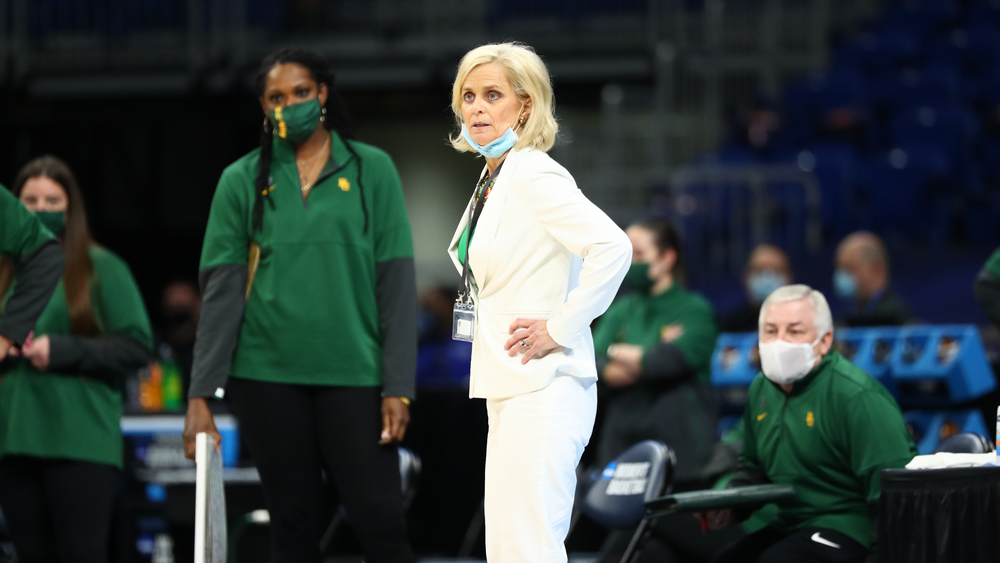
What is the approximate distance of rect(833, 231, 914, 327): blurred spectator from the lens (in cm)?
660

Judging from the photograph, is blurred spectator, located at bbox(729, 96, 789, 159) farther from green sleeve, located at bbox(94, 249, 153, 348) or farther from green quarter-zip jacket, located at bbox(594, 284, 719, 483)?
green sleeve, located at bbox(94, 249, 153, 348)

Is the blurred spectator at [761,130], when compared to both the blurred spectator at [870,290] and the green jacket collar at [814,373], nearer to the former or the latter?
the blurred spectator at [870,290]

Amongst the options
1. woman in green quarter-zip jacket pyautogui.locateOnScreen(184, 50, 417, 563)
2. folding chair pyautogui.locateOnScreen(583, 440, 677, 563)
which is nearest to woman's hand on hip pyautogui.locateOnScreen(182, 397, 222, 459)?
woman in green quarter-zip jacket pyautogui.locateOnScreen(184, 50, 417, 563)

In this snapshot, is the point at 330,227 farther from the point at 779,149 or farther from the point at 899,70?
the point at 899,70

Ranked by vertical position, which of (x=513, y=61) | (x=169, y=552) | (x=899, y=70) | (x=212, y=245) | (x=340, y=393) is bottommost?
(x=169, y=552)

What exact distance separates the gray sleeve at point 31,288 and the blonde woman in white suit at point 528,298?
154cm

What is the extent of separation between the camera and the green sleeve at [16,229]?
377cm

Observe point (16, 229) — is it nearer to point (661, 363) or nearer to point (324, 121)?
point (324, 121)

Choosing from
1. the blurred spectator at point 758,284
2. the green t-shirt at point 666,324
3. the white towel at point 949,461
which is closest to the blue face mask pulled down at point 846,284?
the blurred spectator at point 758,284

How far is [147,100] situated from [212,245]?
961 centimetres

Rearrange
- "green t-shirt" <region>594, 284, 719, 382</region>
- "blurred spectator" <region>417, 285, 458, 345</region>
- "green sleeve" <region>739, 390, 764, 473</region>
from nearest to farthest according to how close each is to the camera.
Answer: "green sleeve" <region>739, 390, 764, 473</region>, "green t-shirt" <region>594, 284, 719, 382</region>, "blurred spectator" <region>417, 285, 458, 345</region>

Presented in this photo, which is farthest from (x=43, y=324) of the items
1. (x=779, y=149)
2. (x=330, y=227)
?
(x=779, y=149)

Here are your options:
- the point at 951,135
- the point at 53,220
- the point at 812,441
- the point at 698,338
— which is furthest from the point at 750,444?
the point at 951,135

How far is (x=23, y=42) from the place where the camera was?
12547 mm
